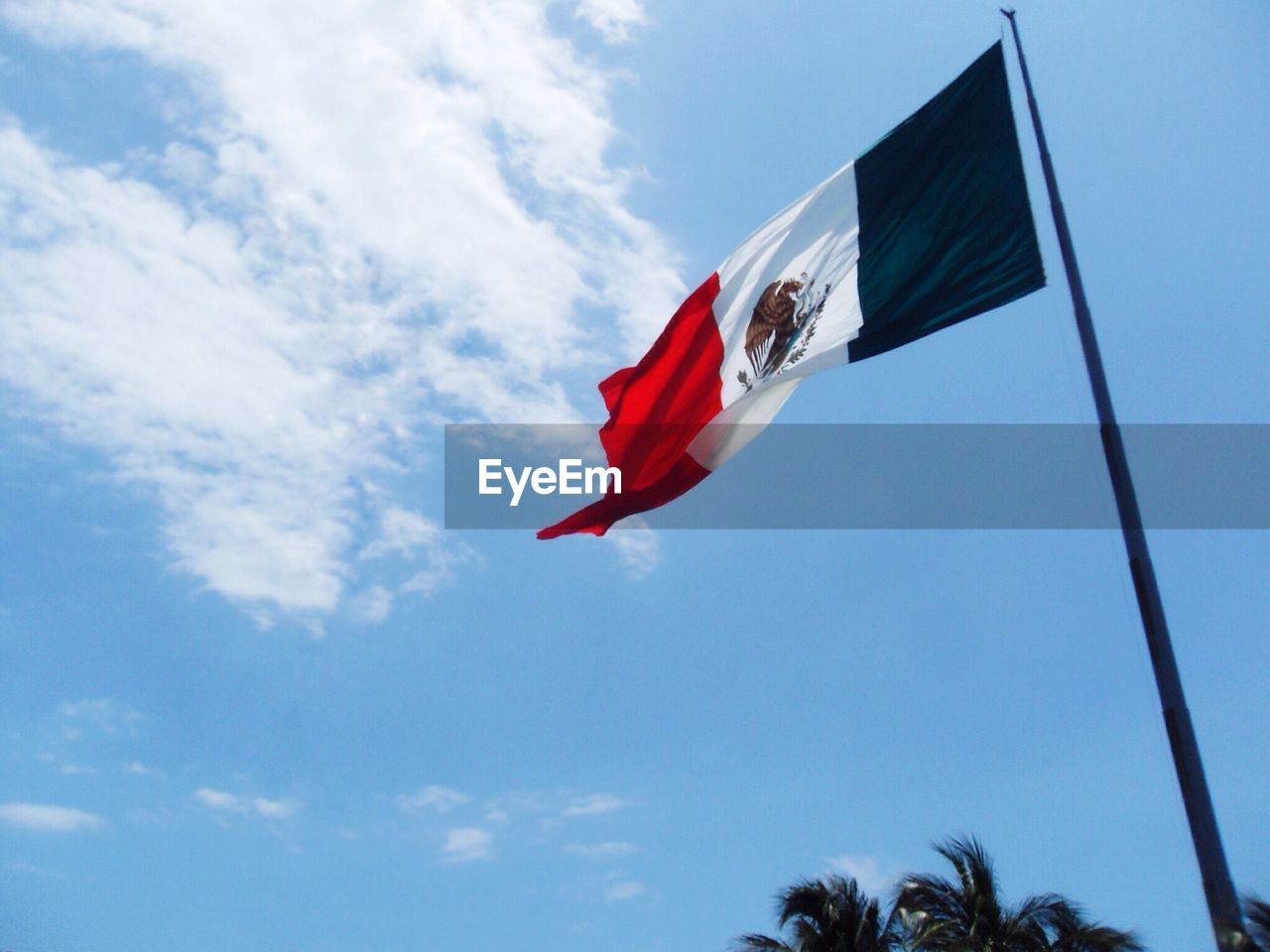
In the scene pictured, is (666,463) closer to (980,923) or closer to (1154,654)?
(1154,654)

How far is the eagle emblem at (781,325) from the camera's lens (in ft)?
44.7

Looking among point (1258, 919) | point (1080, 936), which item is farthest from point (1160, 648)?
point (1080, 936)

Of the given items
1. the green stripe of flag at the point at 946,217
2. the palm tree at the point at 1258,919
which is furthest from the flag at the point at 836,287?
the palm tree at the point at 1258,919

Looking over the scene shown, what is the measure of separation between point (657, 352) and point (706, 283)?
1.26 m

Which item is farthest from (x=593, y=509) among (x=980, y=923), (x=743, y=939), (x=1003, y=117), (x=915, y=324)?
(x=743, y=939)

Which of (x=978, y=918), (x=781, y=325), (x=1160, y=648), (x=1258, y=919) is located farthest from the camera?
(x=978, y=918)

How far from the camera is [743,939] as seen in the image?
27453 mm

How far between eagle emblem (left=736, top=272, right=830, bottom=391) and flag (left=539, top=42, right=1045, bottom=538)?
0.07ft

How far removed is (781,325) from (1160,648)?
694 cm

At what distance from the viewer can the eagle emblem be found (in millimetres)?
13617

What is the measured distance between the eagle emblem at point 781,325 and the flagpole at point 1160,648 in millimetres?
3515

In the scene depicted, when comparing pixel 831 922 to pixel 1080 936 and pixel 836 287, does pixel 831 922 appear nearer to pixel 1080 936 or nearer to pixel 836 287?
pixel 1080 936

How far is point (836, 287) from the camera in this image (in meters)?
13.6

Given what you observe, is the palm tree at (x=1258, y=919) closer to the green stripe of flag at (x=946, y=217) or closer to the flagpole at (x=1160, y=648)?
the flagpole at (x=1160, y=648)
